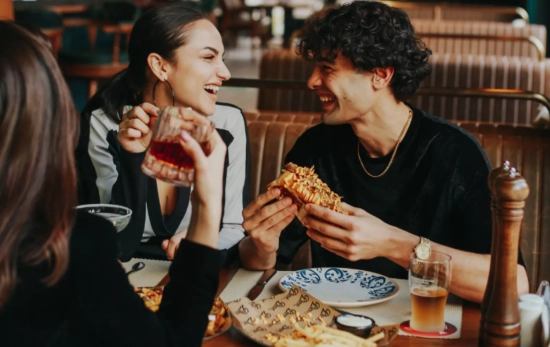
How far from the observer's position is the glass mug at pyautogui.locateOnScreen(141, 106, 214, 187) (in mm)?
1360

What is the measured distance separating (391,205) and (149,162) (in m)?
1.02

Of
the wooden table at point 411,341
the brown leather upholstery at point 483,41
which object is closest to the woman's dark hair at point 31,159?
the wooden table at point 411,341

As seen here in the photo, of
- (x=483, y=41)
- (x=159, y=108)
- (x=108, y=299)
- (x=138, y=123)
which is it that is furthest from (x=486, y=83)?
(x=108, y=299)

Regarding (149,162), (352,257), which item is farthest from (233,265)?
(149,162)

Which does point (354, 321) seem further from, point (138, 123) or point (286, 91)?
point (286, 91)

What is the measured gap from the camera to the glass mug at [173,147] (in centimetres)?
136

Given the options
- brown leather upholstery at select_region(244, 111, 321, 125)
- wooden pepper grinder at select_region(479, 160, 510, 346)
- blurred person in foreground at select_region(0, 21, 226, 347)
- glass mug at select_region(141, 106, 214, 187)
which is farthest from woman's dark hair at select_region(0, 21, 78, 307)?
brown leather upholstery at select_region(244, 111, 321, 125)

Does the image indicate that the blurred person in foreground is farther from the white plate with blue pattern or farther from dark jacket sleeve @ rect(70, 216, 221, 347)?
the white plate with blue pattern

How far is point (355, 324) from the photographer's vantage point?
158 cm

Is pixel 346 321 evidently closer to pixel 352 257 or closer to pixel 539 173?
pixel 352 257

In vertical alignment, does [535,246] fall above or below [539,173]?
below

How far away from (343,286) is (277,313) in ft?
1.04

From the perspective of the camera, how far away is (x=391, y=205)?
2.29 metres

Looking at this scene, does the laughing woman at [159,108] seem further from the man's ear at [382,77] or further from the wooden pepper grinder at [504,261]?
the wooden pepper grinder at [504,261]
